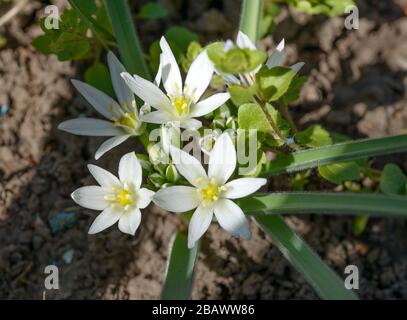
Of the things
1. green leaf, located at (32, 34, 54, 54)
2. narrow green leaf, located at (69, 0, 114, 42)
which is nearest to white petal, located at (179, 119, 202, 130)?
narrow green leaf, located at (69, 0, 114, 42)

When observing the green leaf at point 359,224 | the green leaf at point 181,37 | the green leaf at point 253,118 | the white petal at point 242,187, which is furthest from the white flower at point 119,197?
the green leaf at point 359,224

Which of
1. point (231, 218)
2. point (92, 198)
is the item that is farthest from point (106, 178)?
point (231, 218)

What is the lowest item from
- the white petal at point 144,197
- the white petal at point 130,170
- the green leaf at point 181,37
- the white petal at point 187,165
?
the white petal at point 144,197

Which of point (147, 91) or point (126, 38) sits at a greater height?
point (126, 38)

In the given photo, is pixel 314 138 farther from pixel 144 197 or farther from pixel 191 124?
pixel 144 197

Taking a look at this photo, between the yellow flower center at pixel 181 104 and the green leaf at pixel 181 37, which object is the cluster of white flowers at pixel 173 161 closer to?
the yellow flower center at pixel 181 104

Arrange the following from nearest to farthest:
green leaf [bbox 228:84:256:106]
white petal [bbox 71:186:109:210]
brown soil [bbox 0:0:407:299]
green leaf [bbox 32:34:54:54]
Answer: green leaf [bbox 228:84:256:106], white petal [bbox 71:186:109:210], green leaf [bbox 32:34:54:54], brown soil [bbox 0:0:407:299]

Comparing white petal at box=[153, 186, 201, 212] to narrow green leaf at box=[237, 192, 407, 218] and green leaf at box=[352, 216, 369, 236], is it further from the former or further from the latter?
green leaf at box=[352, 216, 369, 236]
